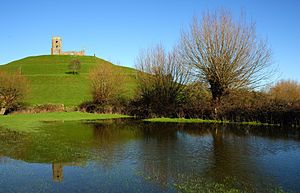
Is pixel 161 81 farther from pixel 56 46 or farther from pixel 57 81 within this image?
pixel 56 46

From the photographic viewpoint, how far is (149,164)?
13.2 meters

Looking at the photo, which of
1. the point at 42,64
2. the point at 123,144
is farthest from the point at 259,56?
the point at 42,64

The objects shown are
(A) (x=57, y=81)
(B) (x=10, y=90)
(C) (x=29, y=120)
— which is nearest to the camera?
(C) (x=29, y=120)

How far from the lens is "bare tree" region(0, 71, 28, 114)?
139 feet

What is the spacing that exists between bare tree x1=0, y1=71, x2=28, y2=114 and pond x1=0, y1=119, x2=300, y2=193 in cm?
2429

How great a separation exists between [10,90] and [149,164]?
35.9 m

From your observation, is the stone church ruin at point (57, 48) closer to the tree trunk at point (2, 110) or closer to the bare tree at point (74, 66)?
the bare tree at point (74, 66)

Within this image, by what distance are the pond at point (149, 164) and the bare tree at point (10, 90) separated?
79.7ft

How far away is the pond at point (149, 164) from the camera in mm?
10250

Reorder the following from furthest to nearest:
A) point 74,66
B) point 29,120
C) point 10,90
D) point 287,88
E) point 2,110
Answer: point 74,66 → point 287,88 → point 10,90 → point 2,110 → point 29,120

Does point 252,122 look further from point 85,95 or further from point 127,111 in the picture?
point 85,95

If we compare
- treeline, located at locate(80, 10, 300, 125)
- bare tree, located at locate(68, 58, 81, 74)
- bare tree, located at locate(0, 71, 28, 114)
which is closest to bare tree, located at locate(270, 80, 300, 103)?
treeline, located at locate(80, 10, 300, 125)

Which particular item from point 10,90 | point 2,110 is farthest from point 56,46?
point 2,110

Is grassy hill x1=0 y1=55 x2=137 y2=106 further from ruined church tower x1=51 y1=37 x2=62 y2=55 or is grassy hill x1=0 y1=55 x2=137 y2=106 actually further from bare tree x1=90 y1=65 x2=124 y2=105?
ruined church tower x1=51 y1=37 x2=62 y2=55
